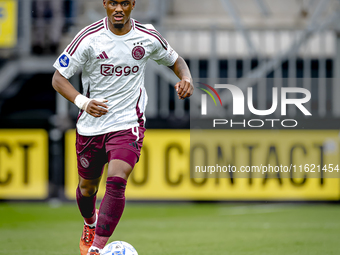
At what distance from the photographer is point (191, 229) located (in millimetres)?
6812

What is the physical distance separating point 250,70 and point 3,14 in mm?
4855

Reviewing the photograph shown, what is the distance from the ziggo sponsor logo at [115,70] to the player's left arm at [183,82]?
37 cm

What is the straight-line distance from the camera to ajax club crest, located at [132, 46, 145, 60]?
439 centimetres

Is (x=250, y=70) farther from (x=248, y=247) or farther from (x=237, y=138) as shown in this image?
(x=248, y=247)

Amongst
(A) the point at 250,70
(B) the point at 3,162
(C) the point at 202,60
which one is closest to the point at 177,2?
(C) the point at 202,60

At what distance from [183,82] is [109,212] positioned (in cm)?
110

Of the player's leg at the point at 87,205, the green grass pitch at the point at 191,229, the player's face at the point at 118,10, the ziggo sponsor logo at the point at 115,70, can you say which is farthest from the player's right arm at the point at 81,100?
the green grass pitch at the point at 191,229

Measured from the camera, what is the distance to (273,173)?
29.3ft

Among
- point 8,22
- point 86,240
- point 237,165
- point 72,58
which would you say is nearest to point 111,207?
point 86,240

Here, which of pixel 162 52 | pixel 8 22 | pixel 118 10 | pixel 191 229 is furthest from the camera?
pixel 8 22

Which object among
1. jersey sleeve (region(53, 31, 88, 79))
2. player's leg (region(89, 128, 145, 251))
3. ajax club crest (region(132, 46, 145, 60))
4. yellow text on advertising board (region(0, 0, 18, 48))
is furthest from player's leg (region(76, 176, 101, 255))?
yellow text on advertising board (region(0, 0, 18, 48))

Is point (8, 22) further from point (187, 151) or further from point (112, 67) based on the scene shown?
point (112, 67)

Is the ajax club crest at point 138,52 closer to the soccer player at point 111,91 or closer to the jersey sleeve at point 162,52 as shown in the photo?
the soccer player at point 111,91

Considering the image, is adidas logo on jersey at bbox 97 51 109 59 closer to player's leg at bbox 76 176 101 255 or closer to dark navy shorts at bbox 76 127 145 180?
dark navy shorts at bbox 76 127 145 180
